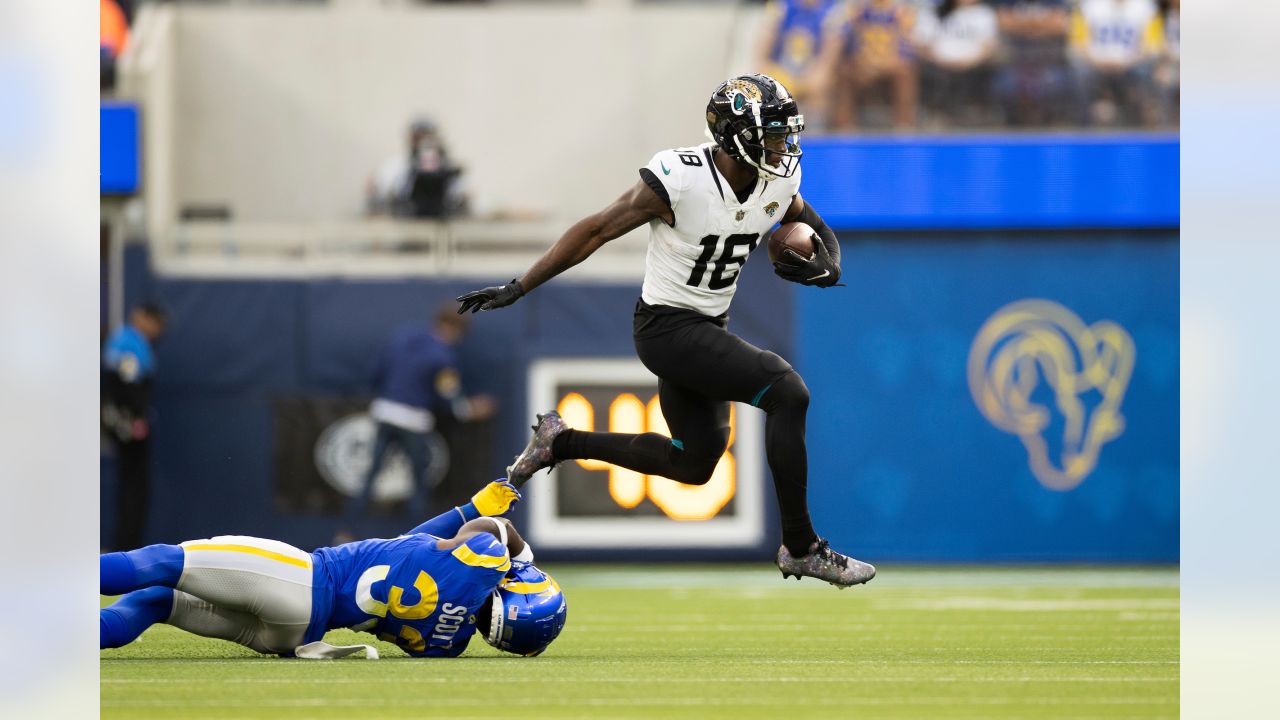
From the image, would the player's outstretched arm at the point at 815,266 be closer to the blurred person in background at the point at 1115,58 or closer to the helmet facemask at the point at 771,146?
the helmet facemask at the point at 771,146

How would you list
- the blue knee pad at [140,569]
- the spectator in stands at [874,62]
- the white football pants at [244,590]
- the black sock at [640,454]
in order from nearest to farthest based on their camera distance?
the blue knee pad at [140,569] < the white football pants at [244,590] < the black sock at [640,454] < the spectator in stands at [874,62]

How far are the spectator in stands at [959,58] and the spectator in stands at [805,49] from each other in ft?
2.41

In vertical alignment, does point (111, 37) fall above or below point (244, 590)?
above

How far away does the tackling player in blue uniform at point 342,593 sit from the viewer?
217 inches

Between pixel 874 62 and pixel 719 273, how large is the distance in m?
7.19

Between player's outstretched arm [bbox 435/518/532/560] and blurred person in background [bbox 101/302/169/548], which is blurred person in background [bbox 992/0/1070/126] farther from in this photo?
player's outstretched arm [bbox 435/518/532/560]

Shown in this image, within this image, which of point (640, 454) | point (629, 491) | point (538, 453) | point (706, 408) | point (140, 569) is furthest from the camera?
point (629, 491)

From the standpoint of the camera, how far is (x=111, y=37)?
47.8ft

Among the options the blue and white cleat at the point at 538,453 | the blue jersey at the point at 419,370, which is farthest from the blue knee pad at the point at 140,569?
the blue jersey at the point at 419,370

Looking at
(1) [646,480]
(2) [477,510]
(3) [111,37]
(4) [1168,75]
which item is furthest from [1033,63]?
(2) [477,510]

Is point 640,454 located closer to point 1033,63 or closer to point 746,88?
point 746,88

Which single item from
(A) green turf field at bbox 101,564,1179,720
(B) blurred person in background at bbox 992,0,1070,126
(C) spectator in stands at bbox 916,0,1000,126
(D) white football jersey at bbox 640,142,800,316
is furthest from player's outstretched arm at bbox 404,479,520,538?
(B) blurred person in background at bbox 992,0,1070,126
